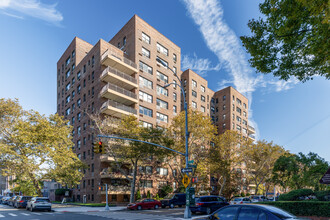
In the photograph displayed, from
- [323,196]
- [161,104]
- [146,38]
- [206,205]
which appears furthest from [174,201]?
[146,38]

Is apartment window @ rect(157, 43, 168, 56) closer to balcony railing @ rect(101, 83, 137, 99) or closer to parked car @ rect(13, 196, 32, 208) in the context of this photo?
balcony railing @ rect(101, 83, 137, 99)

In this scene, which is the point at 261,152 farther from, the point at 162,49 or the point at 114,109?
the point at 114,109

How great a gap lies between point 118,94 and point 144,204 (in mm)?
18657

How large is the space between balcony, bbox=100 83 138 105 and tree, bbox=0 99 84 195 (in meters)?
9.28

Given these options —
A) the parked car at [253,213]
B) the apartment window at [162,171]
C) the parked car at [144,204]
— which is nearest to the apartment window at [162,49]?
the apartment window at [162,171]

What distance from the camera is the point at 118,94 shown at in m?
41.2

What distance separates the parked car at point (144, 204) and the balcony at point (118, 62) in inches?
902

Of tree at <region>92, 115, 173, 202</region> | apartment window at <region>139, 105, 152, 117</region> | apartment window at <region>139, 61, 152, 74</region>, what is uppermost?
apartment window at <region>139, 61, 152, 74</region>

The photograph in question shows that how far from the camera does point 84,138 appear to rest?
153ft

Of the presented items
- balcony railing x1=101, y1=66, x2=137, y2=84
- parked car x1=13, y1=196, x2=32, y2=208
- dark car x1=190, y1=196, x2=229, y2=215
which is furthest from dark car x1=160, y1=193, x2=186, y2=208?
balcony railing x1=101, y1=66, x2=137, y2=84

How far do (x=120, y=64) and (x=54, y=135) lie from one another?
16.3m

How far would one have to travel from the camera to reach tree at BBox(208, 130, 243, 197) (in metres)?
40.4

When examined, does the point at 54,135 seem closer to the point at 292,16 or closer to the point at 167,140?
the point at 167,140

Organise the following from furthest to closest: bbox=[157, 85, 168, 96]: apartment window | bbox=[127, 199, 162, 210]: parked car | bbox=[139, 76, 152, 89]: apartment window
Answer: bbox=[157, 85, 168, 96]: apartment window < bbox=[139, 76, 152, 89]: apartment window < bbox=[127, 199, 162, 210]: parked car
